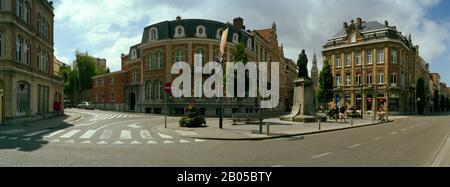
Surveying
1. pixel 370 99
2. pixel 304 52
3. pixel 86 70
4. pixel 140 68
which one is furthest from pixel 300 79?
pixel 86 70

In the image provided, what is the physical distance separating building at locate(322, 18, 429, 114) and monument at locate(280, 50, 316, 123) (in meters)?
26.2

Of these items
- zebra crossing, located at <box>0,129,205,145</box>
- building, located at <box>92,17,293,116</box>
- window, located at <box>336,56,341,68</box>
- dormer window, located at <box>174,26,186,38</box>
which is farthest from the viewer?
window, located at <box>336,56,341,68</box>

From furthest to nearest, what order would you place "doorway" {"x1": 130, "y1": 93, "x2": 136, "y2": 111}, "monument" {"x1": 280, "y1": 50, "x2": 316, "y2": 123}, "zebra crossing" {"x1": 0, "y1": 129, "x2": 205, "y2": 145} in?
"doorway" {"x1": 130, "y1": 93, "x2": 136, "y2": 111}
"monument" {"x1": 280, "y1": 50, "x2": 316, "y2": 123}
"zebra crossing" {"x1": 0, "y1": 129, "x2": 205, "y2": 145}

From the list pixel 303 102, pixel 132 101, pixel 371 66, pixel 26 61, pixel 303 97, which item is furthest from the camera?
pixel 371 66

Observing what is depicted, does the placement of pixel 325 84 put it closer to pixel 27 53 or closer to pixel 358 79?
pixel 358 79

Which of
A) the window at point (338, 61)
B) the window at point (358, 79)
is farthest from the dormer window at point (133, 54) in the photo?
the window at point (358, 79)

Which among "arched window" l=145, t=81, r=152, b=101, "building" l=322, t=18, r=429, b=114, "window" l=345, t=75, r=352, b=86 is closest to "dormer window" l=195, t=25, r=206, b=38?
"arched window" l=145, t=81, r=152, b=101

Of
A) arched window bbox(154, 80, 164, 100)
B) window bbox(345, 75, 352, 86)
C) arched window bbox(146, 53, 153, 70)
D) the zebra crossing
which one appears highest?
arched window bbox(146, 53, 153, 70)

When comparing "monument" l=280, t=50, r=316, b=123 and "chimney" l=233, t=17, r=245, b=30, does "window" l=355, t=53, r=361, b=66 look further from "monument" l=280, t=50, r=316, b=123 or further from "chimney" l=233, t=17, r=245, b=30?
"monument" l=280, t=50, r=316, b=123

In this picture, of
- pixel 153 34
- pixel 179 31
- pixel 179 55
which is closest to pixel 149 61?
pixel 153 34

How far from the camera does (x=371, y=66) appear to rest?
56156mm

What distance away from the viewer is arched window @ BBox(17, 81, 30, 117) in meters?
24.0

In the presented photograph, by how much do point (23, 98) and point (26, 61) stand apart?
328 centimetres
